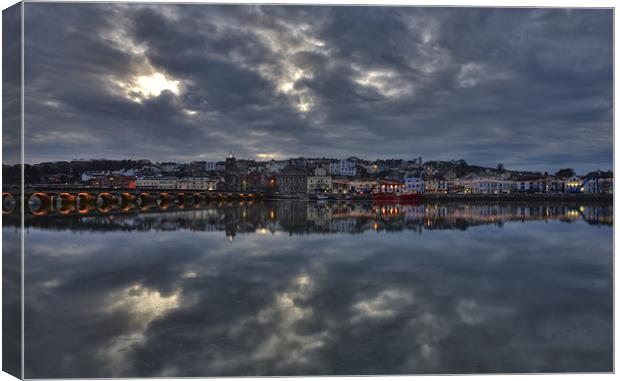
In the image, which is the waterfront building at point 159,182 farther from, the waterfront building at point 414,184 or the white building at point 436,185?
the white building at point 436,185

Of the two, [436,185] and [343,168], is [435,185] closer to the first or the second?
[436,185]

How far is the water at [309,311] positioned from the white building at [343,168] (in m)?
70.3

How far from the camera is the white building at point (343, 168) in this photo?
266ft

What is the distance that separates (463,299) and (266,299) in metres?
2.65

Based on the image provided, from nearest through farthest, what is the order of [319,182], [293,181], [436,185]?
1. [293,181]
2. [319,182]
3. [436,185]

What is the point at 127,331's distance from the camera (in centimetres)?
485

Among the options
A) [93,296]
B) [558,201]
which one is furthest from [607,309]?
[558,201]

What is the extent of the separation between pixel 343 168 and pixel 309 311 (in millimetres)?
76384

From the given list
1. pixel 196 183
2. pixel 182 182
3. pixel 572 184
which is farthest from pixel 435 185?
pixel 182 182

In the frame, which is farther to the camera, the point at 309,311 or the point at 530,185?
the point at 530,185

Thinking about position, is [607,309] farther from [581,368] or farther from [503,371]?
[503,371]

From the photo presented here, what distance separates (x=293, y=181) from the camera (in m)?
63.4

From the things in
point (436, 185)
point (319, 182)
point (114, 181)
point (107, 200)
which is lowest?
point (107, 200)

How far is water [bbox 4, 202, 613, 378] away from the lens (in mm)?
4227
